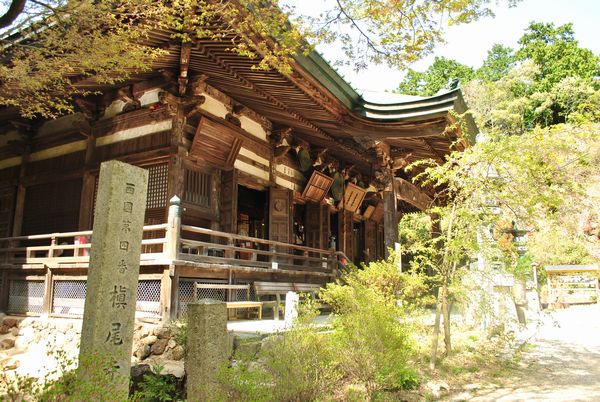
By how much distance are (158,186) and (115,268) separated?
5.15 m

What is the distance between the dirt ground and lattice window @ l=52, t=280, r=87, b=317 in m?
6.66

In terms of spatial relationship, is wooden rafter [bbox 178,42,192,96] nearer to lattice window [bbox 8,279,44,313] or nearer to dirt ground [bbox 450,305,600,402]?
lattice window [bbox 8,279,44,313]

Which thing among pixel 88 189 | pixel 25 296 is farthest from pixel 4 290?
pixel 88 189

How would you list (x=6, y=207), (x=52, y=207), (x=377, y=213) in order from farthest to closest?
(x=377, y=213) → (x=6, y=207) → (x=52, y=207)

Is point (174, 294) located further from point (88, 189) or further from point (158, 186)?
point (88, 189)

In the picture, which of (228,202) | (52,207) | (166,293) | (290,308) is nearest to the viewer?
(290,308)

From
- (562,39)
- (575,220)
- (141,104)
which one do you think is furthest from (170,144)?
(562,39)

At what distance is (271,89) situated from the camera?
30.2 feet

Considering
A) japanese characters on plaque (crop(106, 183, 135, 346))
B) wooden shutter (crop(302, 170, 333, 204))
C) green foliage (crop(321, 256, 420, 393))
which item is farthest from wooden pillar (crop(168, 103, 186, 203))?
green foliage (crop(321, 256, 420, 393))

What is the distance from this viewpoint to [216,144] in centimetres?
986

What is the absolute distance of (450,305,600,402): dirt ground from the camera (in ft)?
17.2

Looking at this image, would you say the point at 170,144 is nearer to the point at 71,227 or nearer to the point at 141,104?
the point at 141,104

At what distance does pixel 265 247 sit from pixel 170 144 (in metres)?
4.77

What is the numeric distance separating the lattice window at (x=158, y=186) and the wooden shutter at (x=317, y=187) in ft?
15.9
